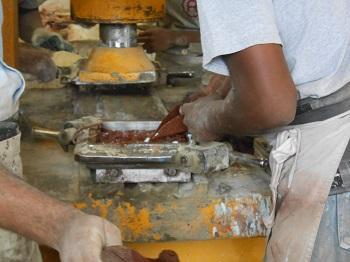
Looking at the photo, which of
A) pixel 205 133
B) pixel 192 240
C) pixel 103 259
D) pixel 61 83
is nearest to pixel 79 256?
pixel 103 259

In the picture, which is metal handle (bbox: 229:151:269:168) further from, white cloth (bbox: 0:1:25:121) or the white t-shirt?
white cloth (bbox: 0:1:25:121)

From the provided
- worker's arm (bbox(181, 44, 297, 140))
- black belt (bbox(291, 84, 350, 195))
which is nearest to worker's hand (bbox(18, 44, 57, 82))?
worker's arm (bbox(181, 44, 297, 140))

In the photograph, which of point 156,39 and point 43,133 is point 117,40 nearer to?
point 43,133

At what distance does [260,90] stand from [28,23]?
1.75 m

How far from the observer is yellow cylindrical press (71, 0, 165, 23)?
6.76 feet

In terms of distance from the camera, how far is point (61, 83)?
7.98 ft

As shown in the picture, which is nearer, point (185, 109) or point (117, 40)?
point (185, 109)

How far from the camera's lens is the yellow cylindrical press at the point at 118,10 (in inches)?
81.1

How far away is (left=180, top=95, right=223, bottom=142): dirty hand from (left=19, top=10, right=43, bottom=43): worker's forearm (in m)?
1.31

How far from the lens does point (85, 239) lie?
88 cm

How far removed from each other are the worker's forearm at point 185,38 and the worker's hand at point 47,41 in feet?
1.70

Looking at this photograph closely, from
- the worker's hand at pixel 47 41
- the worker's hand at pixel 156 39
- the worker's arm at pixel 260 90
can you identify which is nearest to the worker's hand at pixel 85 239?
the worker's arm at pixel 260 90

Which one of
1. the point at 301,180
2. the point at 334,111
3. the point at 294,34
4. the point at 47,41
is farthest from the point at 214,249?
the point at 47,41

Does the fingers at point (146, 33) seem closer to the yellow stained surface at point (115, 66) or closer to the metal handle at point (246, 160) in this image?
the yellow stained surface at point (115, 66)
